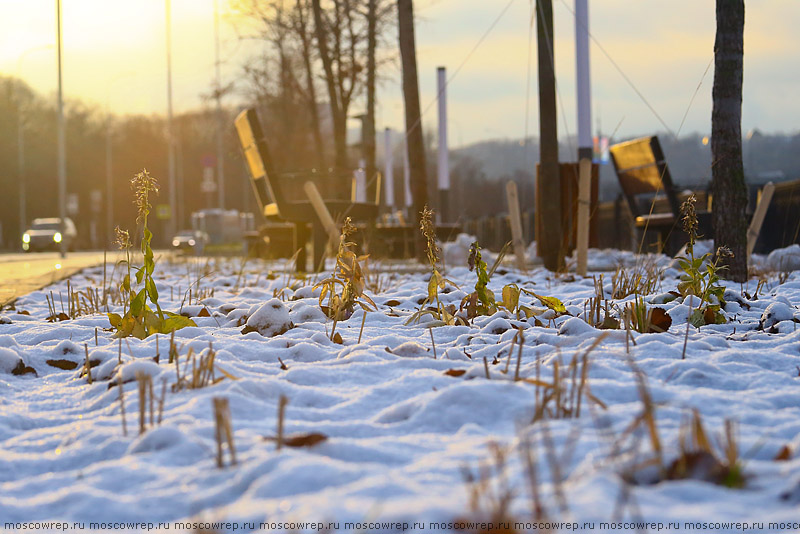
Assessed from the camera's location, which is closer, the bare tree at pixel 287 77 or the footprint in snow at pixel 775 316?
the footprint in snow at pixel 775 316

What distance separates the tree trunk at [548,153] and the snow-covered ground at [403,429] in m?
4.67

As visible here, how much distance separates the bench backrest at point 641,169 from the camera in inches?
329

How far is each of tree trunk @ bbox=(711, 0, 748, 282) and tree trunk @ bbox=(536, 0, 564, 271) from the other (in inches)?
102

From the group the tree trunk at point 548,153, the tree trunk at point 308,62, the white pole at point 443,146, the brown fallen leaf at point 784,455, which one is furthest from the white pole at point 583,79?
the tree trunk at point 308,62

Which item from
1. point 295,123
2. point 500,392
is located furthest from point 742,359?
point 295,123

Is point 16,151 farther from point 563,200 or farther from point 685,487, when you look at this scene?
point 685,487

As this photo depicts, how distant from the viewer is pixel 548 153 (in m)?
8.64

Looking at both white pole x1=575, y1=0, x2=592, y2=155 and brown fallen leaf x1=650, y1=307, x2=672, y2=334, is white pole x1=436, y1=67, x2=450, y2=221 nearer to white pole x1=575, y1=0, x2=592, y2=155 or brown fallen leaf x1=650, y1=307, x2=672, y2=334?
white pole x1=575, y1=0, x2=592, y2=155

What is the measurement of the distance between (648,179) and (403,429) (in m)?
7.42

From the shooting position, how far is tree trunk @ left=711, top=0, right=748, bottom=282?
559 centimetres

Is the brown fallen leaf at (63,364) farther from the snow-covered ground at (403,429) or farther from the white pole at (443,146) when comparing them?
the white pole at (443,146)

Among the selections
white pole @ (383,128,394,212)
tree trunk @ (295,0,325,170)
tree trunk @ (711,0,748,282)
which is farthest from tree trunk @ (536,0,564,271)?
white pole @ (383,128,394,212)

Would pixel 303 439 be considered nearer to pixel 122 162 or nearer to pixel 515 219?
pixel 515 219

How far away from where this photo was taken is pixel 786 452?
5.81 ft
